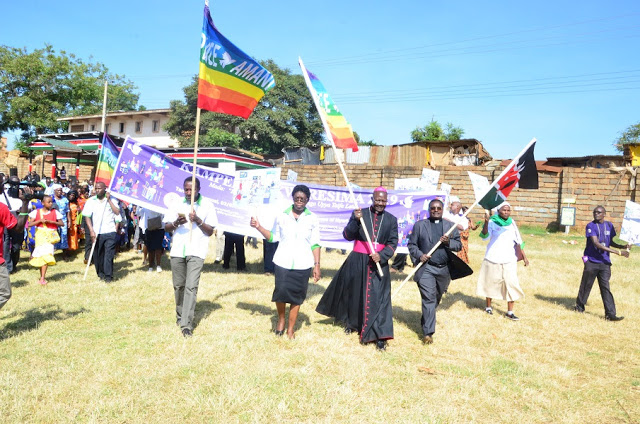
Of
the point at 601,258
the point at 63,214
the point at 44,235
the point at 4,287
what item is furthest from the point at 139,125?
the point at 601,258

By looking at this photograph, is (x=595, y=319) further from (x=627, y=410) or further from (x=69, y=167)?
(x=69, y=167)

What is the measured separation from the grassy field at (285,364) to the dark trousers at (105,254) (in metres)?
0.37

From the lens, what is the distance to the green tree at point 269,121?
39.8 meters

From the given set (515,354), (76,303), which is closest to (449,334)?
(515,354)

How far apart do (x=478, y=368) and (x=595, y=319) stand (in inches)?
154

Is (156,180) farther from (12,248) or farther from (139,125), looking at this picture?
(139,125)

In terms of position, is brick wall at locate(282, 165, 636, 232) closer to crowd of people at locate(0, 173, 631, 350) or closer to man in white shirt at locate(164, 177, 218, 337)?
crowd of people at locate(0, 173, 631, 350)

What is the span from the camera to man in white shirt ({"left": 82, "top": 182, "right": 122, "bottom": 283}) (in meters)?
9.09

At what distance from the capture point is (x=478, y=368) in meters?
5.52

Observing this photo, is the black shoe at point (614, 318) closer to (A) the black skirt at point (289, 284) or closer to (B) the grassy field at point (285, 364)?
(B) the grassy field at point (285, 364)

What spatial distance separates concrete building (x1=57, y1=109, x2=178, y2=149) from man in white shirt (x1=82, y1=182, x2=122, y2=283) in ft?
128

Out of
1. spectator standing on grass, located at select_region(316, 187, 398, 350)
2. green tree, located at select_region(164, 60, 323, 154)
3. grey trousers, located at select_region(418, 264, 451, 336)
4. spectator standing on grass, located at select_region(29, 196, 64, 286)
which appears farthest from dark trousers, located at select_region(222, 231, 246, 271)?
green tree, located at select_region(164, 60, 323, 154)

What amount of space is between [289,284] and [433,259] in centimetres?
211

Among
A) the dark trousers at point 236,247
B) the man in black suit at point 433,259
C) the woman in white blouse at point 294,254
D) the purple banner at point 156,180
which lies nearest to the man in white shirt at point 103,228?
the purple banner at point 156,180
